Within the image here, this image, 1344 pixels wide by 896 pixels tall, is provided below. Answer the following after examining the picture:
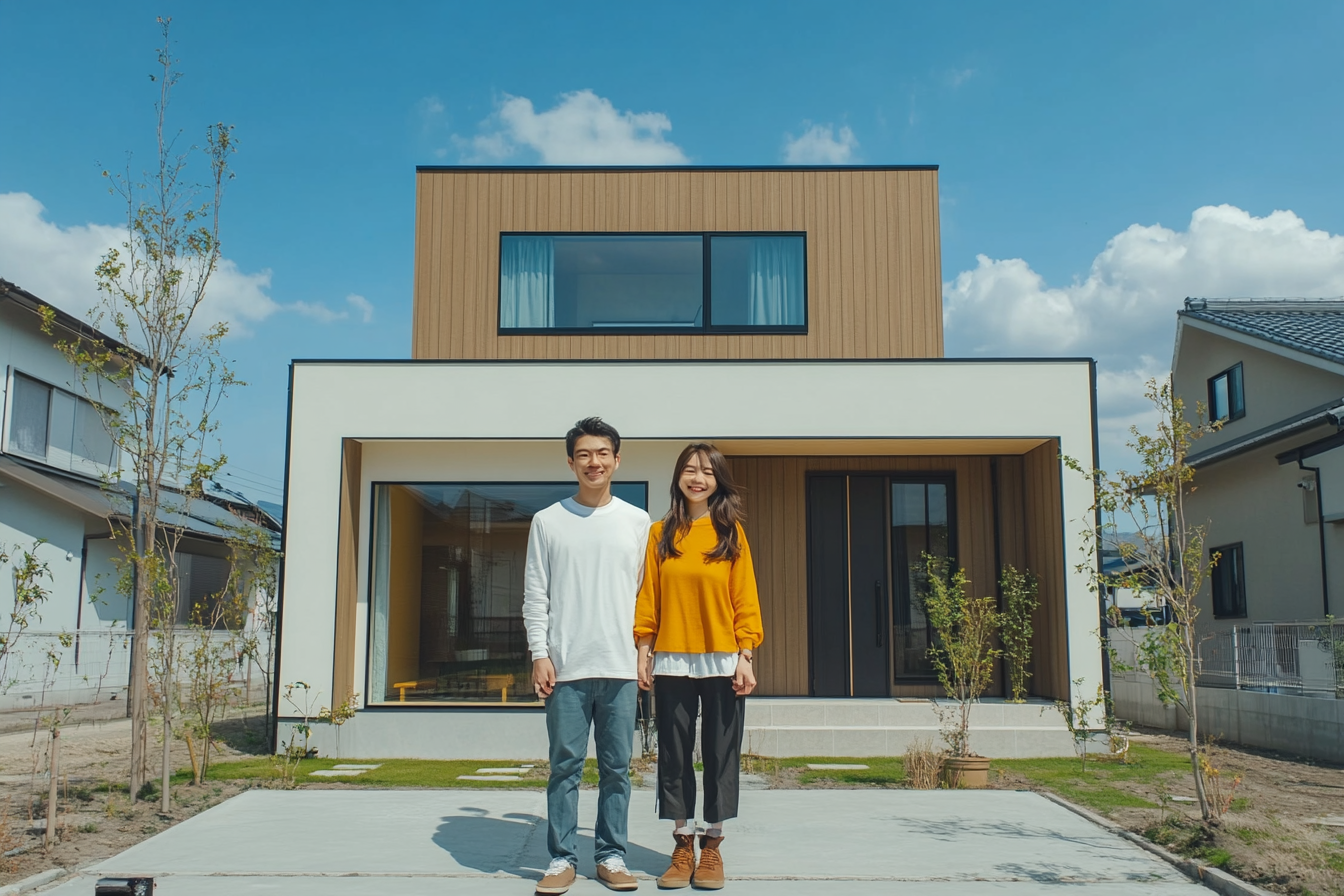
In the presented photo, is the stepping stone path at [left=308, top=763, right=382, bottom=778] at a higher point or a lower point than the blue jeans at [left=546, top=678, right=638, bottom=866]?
lower

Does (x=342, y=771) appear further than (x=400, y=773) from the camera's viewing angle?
Yes

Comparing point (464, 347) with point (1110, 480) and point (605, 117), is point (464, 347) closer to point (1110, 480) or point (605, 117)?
point (605, 117)

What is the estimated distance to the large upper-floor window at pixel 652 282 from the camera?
399 inches

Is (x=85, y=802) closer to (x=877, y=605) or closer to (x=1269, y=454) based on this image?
(x=877, y=605)

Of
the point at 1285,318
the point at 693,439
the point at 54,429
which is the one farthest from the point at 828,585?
the point at 54,429

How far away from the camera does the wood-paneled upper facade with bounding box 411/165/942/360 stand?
33.2ft

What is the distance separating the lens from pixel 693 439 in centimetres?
858

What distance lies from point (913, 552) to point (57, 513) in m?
11.8

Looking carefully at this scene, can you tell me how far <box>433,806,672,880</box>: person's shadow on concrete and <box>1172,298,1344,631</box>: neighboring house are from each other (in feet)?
29.8

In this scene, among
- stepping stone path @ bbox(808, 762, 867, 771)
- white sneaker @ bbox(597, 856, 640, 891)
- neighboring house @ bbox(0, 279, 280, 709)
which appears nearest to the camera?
white sneaker @ bbox(597, 856, 640, 891)

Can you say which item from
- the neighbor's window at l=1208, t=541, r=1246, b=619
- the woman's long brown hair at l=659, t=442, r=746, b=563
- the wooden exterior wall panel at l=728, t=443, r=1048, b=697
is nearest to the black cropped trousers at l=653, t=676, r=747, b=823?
the woman's long brown hair at l=659, t=442, r=746, b=563

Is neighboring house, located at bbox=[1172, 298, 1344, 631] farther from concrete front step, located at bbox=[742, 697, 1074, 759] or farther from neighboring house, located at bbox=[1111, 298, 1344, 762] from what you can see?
Result: concrete front step, located at bbox=[742, 697, 1074, 759]

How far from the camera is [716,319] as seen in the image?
10.1 meters

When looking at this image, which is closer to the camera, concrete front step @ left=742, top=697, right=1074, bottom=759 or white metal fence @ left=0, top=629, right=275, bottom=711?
concrete front step @ left=742, top=697, right=1074, bottom=759
